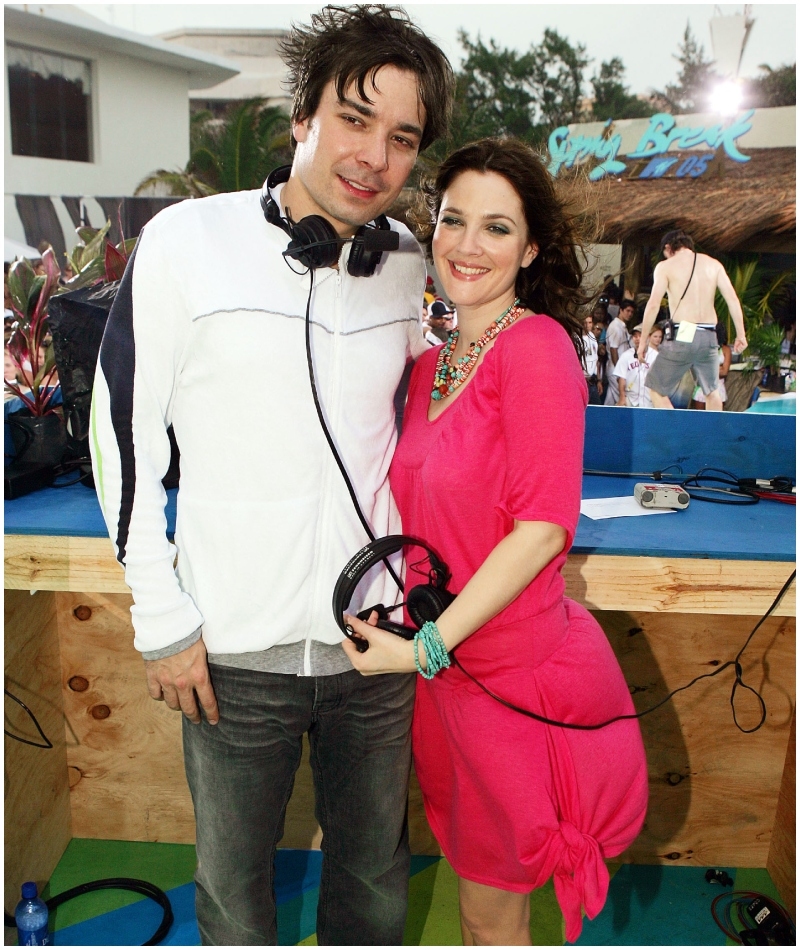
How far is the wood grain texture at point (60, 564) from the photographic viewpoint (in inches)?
71.9

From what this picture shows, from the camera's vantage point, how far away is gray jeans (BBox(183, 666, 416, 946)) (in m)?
1.42

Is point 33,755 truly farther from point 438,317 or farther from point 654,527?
point 438,317

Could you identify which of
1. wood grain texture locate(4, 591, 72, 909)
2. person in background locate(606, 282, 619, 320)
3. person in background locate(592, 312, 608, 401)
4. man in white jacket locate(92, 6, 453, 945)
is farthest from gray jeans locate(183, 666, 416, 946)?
person in background locate(606, 282, 619, 320)

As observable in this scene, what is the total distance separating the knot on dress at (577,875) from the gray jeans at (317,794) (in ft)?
1.09

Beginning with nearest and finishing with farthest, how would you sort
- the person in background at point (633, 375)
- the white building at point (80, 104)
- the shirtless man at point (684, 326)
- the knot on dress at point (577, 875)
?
the knot on dress at point (577, 875) < the shirtless man at point (684, 326) < the person in background at point (633, 375) < the white building at point (80, 104)

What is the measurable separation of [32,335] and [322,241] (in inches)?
53.0

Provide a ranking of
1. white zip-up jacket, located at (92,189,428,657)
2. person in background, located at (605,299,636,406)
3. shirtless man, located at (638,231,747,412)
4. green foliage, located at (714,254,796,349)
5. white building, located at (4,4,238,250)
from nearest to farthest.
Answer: white zip-up jacket, located at (92,189,428,657) → shirtless man, located at (638,231,747,412) → person in background, located at (605,299,636,406) → green foliage, located at (714,254,796,349) → white building, located at (4,4,238,250)

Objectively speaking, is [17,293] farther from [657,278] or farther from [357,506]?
[657,278]

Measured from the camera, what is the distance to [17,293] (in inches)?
91.9

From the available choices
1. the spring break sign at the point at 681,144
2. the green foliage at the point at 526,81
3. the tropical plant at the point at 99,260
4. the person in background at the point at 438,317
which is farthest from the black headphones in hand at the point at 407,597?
the green foliage at the point at 526,81

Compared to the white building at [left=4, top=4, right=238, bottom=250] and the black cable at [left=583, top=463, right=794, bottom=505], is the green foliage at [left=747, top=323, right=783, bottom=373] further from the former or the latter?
the white building at [left=4, top=4, right=238, bottom=250]

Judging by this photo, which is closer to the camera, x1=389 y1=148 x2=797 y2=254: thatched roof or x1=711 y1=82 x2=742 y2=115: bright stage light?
x1=389 y1=148 x2=797 y2=254: thatched roof

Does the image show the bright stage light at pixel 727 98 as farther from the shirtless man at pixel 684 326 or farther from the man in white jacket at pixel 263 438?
the man in white jacket at pixel 263 438

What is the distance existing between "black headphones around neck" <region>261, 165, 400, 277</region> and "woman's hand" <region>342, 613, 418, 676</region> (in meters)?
0.62
